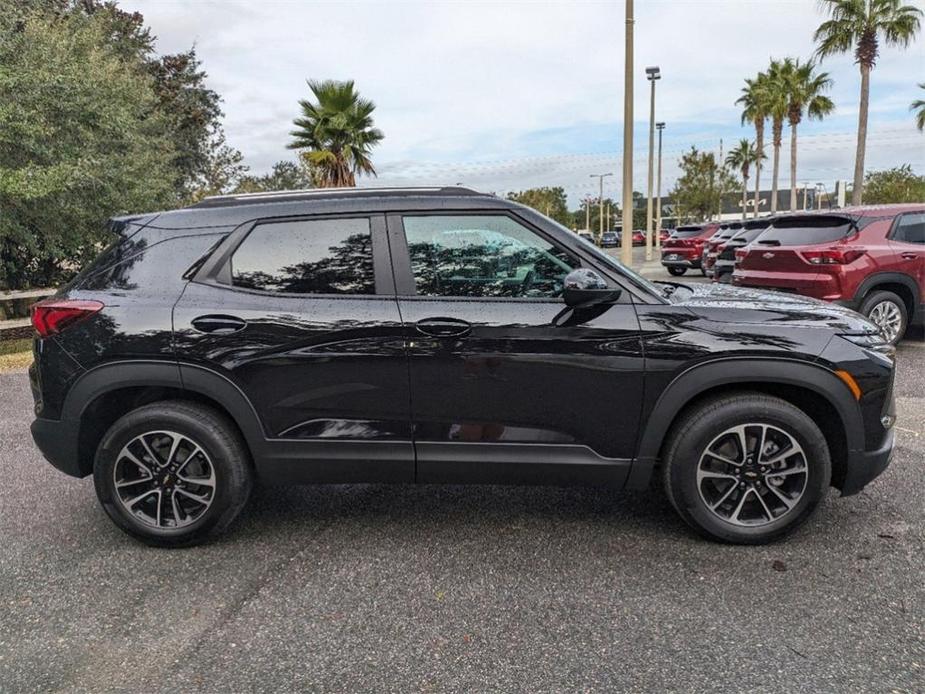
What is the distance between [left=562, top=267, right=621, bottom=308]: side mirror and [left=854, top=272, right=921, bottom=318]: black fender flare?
18.8 feet

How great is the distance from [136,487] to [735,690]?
2.82 m

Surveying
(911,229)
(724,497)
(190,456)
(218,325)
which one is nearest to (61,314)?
(218,325)

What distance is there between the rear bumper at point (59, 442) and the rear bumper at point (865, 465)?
3.79 metres

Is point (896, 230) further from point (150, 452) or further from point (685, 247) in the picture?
point (685, 247)

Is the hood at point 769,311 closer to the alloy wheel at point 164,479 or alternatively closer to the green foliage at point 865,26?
the alloy wheel at point 164,479

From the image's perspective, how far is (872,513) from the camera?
367cm

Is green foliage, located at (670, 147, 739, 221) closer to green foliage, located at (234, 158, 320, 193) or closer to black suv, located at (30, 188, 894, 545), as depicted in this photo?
green foliage, located at (234, 158, 320, 193)

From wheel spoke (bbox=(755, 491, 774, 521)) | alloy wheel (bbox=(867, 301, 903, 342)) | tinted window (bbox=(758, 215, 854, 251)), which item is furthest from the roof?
alloy wheel (bbox=(867, 301, 903, 342))

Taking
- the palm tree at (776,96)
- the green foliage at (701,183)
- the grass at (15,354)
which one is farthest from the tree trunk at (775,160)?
the grass at (15,354)

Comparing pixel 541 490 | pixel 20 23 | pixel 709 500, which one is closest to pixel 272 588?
pixel 541 490

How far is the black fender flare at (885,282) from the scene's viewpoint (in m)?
7.51

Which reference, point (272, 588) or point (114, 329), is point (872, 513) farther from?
point (114, 329)

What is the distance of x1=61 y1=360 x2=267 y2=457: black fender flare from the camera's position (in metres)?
3.25

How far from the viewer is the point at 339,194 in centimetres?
346
